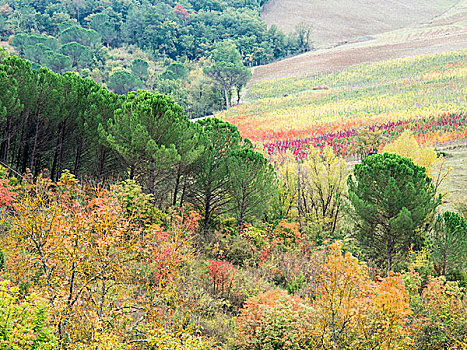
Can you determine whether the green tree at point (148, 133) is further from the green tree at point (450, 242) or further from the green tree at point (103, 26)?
the green tree at point (103, 26)

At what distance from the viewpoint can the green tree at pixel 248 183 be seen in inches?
692

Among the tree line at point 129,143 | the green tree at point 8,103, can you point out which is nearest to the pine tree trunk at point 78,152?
the tree line at point 129,143

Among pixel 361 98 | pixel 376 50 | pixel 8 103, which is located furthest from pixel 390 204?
pixel 376 50

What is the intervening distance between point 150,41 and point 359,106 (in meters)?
54.3

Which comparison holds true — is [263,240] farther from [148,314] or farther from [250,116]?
[250,116]

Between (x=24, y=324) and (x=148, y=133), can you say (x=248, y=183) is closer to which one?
(x=148, y=133)

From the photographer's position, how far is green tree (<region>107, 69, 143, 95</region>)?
56.0 metres

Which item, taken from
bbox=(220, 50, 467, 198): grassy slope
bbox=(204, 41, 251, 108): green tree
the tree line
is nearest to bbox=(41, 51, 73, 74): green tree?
bbox=(204, 41, 251, 108): green tree

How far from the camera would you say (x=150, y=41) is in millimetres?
87688

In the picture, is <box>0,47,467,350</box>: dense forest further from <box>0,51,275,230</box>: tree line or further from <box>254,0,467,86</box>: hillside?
<box>254,0,467,86</box>: hillside

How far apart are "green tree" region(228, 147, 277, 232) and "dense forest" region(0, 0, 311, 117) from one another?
42675 mm

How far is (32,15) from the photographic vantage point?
250ft

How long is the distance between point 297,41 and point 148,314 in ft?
343

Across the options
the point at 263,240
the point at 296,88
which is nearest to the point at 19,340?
the point at 263,240
